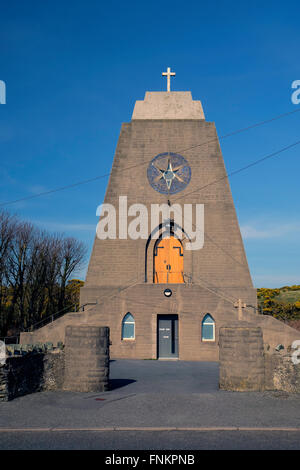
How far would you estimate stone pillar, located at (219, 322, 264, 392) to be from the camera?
1455 cm

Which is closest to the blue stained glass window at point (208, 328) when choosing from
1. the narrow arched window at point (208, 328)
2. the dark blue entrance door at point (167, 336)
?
the narrow arched window at point (208, 328)

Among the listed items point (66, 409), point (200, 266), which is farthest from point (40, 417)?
point (200, 266)

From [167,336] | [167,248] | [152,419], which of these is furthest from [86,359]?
[167,248]

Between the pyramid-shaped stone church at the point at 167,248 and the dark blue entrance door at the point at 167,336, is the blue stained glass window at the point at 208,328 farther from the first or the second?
the dark blue entrance door at the point at 167,336

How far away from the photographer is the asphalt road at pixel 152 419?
8711mm

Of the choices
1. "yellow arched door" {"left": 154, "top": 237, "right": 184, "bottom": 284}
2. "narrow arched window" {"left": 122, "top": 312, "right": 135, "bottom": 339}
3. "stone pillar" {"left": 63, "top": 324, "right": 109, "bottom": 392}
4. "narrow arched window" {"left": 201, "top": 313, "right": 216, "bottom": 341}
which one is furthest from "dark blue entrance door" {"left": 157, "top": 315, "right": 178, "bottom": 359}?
"stone pillar" {"left": 63, "top": 324, "right": 109, "bottom": 392}

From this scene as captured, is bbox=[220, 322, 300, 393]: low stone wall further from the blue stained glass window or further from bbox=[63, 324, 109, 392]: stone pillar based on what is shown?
the blue stained glass window

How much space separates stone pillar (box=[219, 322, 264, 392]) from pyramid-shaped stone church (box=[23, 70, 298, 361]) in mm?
10193

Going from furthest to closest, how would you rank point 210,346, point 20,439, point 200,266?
point 200,266, point 210,346, point 20,439
